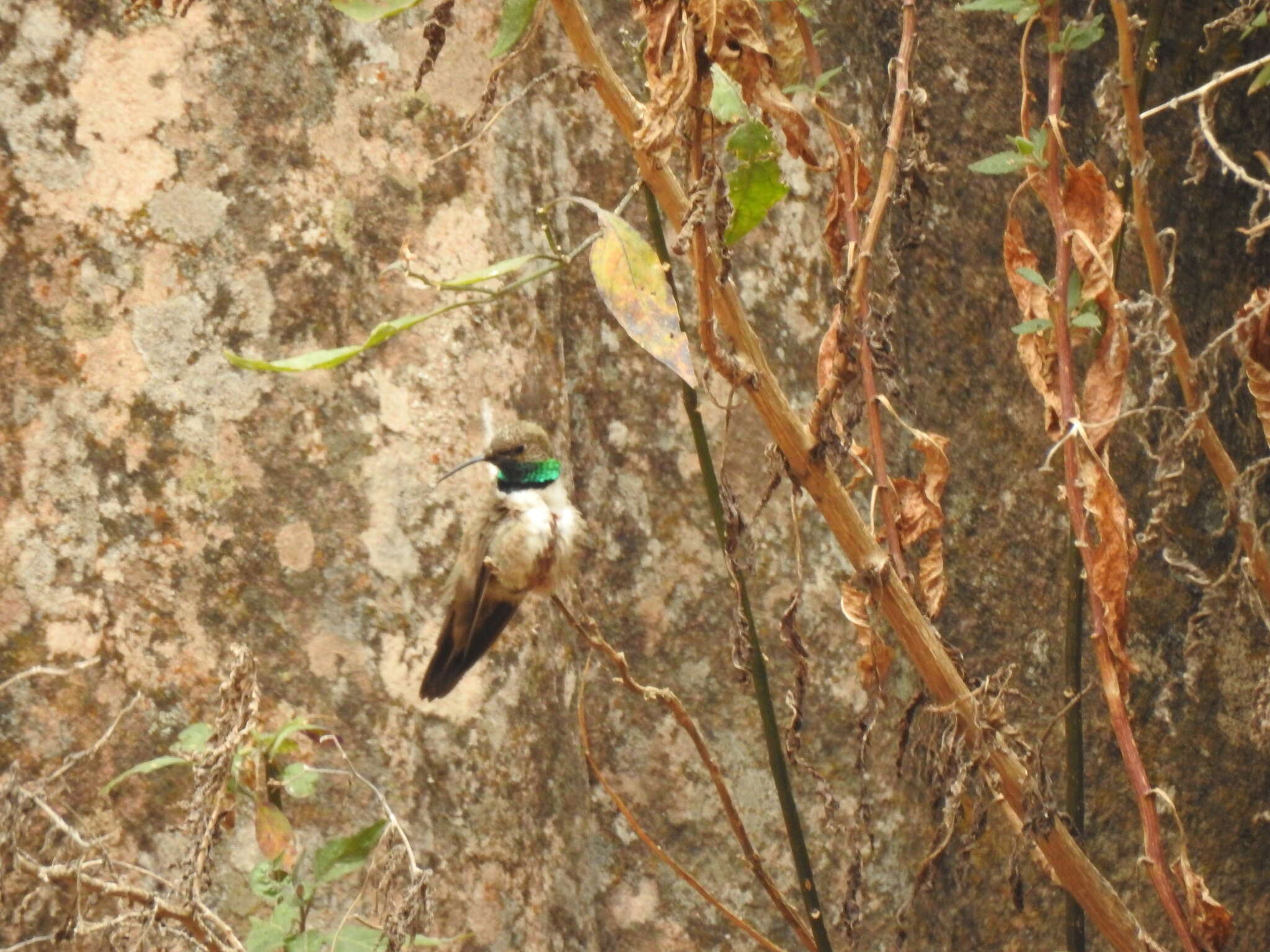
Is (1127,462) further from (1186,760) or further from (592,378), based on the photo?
(592,378)

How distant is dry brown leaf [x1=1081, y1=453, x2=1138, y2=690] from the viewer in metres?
1.42

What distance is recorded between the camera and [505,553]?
77.4 inches

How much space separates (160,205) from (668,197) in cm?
127

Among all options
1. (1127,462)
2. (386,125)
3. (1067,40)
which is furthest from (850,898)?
(386,125)

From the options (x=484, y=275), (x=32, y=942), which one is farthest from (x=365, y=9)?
(x=32, y=942)

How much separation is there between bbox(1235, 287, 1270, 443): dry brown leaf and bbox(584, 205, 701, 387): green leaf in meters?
0.71

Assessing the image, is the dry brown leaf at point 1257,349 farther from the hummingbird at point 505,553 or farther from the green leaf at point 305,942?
the green leaf at point 305,942

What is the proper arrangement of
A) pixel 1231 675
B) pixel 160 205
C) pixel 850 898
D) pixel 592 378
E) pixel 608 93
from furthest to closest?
pixel 1231 675 → pixel 592 378 → pixel 160 205 → pixel 850 898 → pixel 608 93

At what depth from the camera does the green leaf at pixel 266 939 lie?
1542 mm

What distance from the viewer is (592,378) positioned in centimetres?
234

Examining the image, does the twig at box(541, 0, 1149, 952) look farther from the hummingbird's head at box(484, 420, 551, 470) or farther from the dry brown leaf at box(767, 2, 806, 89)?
the hummingbird's head at box(484, 420, 551, 470)

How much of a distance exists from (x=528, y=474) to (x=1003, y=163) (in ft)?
2.62

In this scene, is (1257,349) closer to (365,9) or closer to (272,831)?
(365,9)

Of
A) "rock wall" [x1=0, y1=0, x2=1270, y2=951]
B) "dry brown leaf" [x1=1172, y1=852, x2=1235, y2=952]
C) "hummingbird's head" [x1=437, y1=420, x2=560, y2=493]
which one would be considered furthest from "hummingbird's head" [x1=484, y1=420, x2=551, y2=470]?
"dry brown leaf" [x1=1172, y1=852, x2=1235, y2=952]
